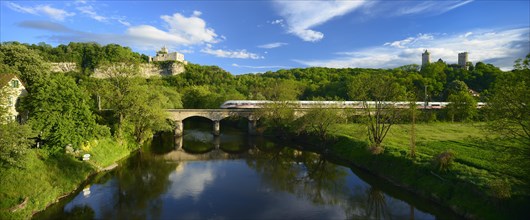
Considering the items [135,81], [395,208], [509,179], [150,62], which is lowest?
[395,208]

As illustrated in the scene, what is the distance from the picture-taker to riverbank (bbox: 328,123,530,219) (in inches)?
735

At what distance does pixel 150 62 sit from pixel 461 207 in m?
136

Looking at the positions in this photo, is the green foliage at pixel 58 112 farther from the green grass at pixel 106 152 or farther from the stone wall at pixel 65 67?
the stone wall at pixel 65 67

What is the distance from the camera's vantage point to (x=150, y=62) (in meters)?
137

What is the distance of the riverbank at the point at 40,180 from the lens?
18.9 m

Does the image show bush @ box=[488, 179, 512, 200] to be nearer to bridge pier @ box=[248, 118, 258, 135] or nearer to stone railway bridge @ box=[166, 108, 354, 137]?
stone railway bridge @ box=[166, 108, 354, 137]

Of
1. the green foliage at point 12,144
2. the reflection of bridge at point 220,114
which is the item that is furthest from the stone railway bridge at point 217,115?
the green foliage at point 12,144

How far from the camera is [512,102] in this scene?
18.1m

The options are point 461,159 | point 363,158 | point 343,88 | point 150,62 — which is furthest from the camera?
point 150,62

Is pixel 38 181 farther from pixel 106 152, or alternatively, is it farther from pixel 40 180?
pixel 106 152

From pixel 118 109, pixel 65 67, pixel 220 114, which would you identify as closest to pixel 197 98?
pixel 220 114

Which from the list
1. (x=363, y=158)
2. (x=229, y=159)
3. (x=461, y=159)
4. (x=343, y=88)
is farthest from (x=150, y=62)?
(x=461, y=159)

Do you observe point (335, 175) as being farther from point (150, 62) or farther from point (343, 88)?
point (150, 62)

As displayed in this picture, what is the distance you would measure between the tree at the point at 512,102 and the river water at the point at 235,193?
283 inches
